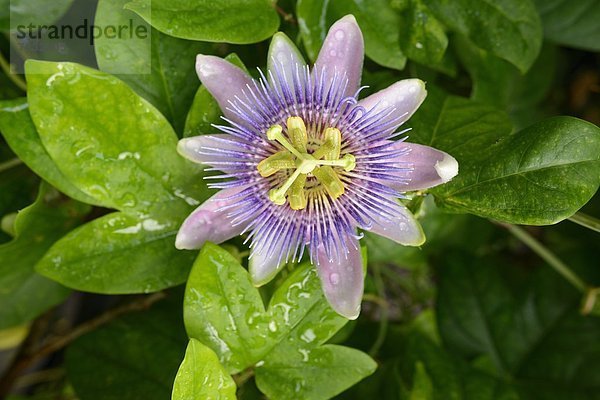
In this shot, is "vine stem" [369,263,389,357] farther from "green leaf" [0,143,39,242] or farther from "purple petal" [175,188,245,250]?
"green leaf" [0,143,39,242]

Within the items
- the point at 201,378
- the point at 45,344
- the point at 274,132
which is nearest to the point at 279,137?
the point at 274,132

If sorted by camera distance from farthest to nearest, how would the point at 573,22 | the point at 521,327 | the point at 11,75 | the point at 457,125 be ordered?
the point at 521,327
the point at 573,22
the point at 11,75
the point at 457,125

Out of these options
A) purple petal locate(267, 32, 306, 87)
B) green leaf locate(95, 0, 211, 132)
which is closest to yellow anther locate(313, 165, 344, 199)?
purple petal locate(267, 32, 306, 87)

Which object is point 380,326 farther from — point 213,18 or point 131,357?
point 213,18

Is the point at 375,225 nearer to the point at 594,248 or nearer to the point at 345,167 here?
the point at 345,167

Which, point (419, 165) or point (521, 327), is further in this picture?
point (521, 327)

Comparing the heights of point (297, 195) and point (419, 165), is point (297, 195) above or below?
below

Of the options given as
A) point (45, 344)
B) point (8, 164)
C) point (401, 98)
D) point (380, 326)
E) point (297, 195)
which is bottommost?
point (45, 344)

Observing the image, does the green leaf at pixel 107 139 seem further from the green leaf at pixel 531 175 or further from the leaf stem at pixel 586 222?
the leaf stem at pixel 586 222
